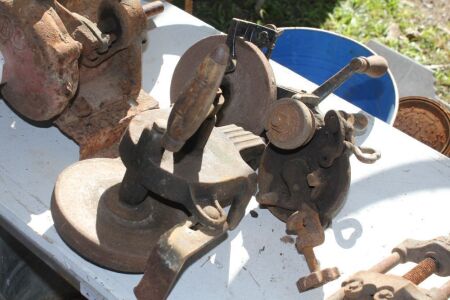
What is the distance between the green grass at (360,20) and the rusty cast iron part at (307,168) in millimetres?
1437

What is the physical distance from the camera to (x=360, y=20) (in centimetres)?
270

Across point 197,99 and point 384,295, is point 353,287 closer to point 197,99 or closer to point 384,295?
point 384,295

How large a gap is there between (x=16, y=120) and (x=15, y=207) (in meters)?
0.24

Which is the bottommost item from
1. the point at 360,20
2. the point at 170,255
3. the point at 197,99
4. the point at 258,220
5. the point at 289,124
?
the point at 360,20

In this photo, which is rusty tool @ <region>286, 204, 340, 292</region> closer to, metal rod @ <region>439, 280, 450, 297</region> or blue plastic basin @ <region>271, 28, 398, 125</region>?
metal rod @ <region>439, 280, 450, 297</region>

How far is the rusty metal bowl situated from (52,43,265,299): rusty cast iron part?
2.83ft

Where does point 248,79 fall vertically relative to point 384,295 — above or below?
above

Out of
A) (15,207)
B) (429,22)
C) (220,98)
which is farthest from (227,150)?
(429,22)

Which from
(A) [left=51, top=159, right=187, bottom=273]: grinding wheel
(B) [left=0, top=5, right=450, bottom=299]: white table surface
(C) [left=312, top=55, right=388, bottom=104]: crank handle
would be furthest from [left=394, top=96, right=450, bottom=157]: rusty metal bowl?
(A) [left=51, top=159, right=187, bottom=273]: grinding wheel

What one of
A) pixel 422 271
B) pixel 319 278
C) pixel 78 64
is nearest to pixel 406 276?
pixel 422 271

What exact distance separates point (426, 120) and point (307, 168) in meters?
0.84

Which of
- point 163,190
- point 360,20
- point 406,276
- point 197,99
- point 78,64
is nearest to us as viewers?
point 197,99

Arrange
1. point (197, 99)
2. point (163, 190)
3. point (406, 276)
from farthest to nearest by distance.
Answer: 1. point (406, 276)
2. point (163, 190)
3. point (197, 99)

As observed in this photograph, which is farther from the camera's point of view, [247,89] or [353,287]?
[247,89]
